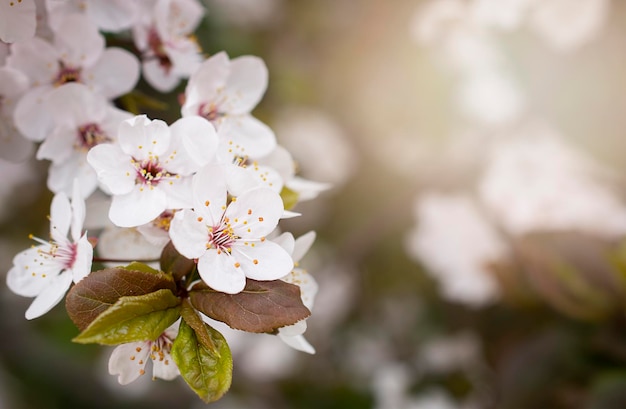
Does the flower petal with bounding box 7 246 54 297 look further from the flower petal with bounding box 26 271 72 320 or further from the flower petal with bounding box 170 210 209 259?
the flower petal with bounding box 170 210 209 259

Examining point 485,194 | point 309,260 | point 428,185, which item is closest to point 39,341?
point 309,260

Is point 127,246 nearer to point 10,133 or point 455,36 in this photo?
point 10,133

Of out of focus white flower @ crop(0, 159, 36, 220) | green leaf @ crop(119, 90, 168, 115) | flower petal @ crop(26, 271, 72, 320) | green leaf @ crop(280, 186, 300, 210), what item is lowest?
out of focus white flower @ crop(0, 159, 36, 220)

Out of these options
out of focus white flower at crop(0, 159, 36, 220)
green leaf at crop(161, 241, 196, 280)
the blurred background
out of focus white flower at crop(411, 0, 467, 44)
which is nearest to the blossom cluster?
green leaf at crop(161, 241, 196, 280)

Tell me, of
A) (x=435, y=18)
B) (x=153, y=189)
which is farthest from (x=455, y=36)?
(x=153, y=189)

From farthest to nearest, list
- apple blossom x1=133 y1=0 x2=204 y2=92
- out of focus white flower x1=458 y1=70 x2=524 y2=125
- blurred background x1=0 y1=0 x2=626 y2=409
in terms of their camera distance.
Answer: out of focus white flower x1=458 y1=70 x2=524 y2=125, blurred background x1=0 y1=0 x2=626 y2=409, apple blossom x1=133 y1=0 x2=204 y2=92

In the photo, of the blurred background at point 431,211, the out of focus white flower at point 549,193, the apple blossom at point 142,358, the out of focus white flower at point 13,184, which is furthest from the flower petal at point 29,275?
the out of focus white flower at point 13,184
